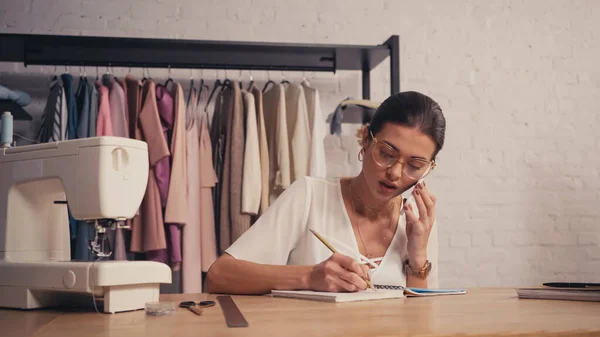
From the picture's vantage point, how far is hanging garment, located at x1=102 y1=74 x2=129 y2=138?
132 inches

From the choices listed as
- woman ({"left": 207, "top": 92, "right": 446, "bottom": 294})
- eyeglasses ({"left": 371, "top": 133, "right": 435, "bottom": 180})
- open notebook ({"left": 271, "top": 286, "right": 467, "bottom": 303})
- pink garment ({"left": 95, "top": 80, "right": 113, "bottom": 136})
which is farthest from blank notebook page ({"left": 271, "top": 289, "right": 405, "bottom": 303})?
pink garment ({"left": 95, "top": 80, "right": 113, "bottom": 136})

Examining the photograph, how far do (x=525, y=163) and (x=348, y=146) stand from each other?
4.05 feet

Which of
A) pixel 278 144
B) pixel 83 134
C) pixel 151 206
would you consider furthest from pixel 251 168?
pixel 83 134

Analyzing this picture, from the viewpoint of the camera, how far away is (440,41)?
4.31 metres

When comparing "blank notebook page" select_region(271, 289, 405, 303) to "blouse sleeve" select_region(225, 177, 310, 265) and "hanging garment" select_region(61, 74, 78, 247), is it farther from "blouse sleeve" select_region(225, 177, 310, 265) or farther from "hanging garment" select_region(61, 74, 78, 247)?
"hanging garment" select_region(61, 74, 78, 247)

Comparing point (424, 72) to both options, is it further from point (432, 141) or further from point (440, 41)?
point (432, 141)

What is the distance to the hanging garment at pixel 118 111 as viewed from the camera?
3348mm

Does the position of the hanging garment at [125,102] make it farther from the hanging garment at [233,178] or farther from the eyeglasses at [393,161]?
the eyeglasses at [393,161]

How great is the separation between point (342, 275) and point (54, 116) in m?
2.19

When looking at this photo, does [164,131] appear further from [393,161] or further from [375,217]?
[393,161]

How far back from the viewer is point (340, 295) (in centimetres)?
145

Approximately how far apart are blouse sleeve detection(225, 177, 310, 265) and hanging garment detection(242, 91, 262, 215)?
1.27 m

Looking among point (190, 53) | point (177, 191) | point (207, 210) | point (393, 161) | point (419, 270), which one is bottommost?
point (419, 270)

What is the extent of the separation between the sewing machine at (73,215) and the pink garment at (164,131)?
183 cm
